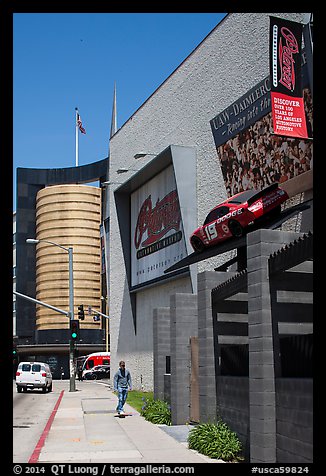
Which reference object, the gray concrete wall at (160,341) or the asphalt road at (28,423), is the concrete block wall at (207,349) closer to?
the asphalt road at (28,423)

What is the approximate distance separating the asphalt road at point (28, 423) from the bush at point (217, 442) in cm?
357

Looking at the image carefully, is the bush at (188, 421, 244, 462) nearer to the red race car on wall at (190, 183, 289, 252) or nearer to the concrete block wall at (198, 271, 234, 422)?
the concrete block wall at (198, 271, 234, 422)

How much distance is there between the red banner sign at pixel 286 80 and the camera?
16.9 meters

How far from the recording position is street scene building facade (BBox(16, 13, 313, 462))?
497 inches

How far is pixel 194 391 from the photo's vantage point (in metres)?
19.5

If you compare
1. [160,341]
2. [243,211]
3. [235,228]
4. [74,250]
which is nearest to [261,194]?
[243,211]

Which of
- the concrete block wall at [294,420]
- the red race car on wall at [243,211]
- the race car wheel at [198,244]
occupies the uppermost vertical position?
the red race car on wall at [243,211]

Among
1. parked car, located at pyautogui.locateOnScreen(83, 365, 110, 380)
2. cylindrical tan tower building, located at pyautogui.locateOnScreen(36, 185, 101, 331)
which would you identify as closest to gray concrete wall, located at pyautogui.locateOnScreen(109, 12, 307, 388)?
parked car, located at pyautogui.locateOnScreen(83, 365, 110, 380)

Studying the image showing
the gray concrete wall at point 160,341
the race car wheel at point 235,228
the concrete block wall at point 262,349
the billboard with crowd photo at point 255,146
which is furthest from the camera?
the gray concrete wall at point 160,341

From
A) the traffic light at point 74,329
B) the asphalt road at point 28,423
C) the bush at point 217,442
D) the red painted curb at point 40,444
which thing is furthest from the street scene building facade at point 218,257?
the asphalt road at point 28,423

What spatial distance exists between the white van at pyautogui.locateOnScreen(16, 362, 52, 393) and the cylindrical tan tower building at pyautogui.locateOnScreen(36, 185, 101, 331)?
5013 cm

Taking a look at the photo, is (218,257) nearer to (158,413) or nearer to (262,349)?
(158,413)

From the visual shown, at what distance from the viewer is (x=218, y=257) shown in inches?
1018
